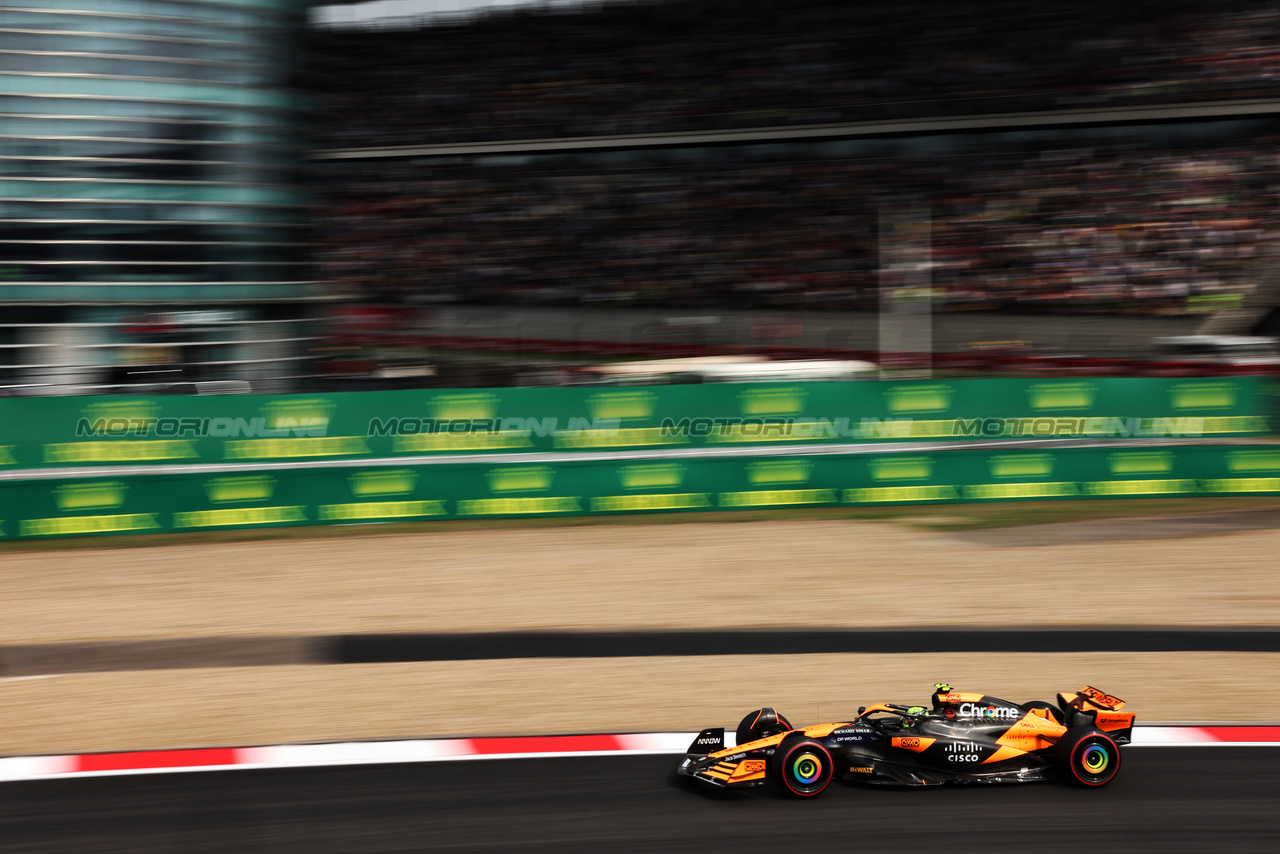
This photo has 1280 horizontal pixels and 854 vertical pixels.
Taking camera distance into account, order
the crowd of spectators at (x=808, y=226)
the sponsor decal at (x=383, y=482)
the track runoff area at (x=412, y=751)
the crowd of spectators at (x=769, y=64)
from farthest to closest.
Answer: the crowd of spectators at (x=769, y=64) → the crowd of spectators at (x=808, y=226) → the sponsor decal at (x=383, y=482) → the track runoff area at (x=412, y=751)

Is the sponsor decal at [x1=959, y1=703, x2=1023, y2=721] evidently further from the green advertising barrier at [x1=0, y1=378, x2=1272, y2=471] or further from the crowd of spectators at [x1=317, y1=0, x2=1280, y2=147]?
the crowd of spectators at [x1=317, y1=0, x2=1280, y2=147]

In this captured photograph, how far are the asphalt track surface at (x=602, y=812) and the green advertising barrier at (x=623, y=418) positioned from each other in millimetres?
5857

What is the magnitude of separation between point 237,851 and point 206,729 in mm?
1358

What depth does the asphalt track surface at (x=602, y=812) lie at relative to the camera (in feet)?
13.0

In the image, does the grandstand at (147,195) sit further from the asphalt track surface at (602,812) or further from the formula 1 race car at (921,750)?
the formula 1 race car at (921,750)

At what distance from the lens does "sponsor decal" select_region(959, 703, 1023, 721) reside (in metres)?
4.33

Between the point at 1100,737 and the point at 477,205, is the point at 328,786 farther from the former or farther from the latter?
the point at 477,205

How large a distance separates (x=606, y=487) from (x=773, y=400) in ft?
5.32

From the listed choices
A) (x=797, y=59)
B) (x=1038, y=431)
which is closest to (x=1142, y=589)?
(x=1038, y=431)

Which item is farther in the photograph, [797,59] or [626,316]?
[797,59]

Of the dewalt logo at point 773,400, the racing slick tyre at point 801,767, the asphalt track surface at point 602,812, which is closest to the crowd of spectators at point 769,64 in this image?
the dewalt logo at point 773,400

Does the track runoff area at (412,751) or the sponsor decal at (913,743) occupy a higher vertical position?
the sponsor decal at (913,743)

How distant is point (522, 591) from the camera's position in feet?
25.9

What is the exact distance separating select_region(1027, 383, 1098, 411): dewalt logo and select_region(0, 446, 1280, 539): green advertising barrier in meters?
0.42
